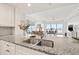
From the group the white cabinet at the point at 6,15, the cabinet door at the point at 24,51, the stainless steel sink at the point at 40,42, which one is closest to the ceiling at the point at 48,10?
the white cabinet at the point at 6,15

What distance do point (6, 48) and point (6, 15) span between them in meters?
0.55

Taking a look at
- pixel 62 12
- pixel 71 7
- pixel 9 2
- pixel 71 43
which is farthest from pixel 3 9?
pixel 71 43

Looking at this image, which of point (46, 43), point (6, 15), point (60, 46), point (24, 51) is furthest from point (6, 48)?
point (60, 46)

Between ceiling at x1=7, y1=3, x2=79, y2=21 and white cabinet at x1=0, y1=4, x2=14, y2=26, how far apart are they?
106 mm

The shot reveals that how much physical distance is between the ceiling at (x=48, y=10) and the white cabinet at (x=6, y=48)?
54cm

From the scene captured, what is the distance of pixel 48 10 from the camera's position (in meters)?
1.58

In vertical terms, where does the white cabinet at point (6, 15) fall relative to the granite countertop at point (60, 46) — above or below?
above

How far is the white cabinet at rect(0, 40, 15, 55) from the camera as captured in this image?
1.57 meters

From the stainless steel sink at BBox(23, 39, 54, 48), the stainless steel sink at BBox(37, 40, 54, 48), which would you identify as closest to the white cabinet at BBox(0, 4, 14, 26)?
the stainless steel sink at BBox(23, 39, 54, 48)

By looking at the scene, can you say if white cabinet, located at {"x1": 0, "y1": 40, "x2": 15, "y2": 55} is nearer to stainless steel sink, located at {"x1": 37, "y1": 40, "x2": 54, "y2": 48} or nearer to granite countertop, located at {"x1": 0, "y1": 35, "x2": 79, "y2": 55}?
granite countertop, located at {"x1": 0, "y1": 35, "x2": 79, "y2": 55}

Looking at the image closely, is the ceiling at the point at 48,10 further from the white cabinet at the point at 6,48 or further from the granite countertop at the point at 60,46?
the white cabinet at the point at 6,48

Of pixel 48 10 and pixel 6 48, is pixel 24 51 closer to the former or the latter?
pixel 6 48

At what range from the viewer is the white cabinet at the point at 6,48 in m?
1.57

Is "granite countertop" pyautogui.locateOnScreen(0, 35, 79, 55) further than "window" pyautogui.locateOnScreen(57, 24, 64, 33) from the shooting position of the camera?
No
